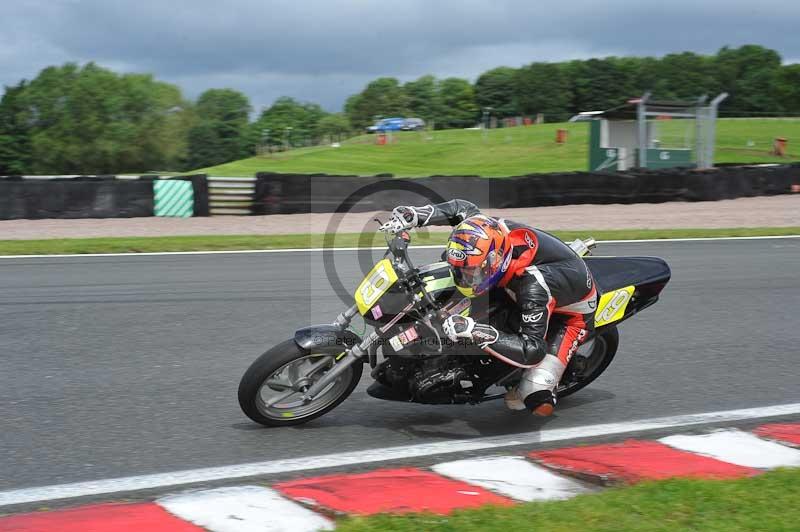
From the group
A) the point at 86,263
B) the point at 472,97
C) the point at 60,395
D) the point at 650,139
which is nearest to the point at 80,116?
the point at 472,97

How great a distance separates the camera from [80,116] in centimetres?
8550

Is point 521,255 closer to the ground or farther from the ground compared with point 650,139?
closer to the ground

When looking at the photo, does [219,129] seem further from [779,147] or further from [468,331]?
[468,331]

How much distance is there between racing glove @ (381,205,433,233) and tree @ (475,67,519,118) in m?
111

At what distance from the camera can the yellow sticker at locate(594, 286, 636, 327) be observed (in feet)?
17.4

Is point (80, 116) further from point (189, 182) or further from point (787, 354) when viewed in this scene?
point (787, 354)

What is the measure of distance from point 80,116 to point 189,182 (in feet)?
243

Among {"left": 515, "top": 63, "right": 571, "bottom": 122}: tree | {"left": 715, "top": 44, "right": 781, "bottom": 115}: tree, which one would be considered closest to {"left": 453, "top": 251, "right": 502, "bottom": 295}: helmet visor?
{"left": 715, "top": 44, "right": 781, "bottom": 115}: tree

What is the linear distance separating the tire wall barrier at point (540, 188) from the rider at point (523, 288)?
38.3 feet

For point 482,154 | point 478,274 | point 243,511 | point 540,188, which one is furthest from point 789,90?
point 243,511

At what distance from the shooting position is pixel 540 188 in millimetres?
19422

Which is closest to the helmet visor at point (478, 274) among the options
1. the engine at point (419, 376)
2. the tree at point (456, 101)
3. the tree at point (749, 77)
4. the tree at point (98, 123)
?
the engine at point (419, 376)

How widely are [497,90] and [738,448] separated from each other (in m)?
123

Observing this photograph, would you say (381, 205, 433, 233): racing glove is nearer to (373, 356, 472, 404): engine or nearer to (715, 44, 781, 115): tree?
(373, 356, 472, 404): engine
